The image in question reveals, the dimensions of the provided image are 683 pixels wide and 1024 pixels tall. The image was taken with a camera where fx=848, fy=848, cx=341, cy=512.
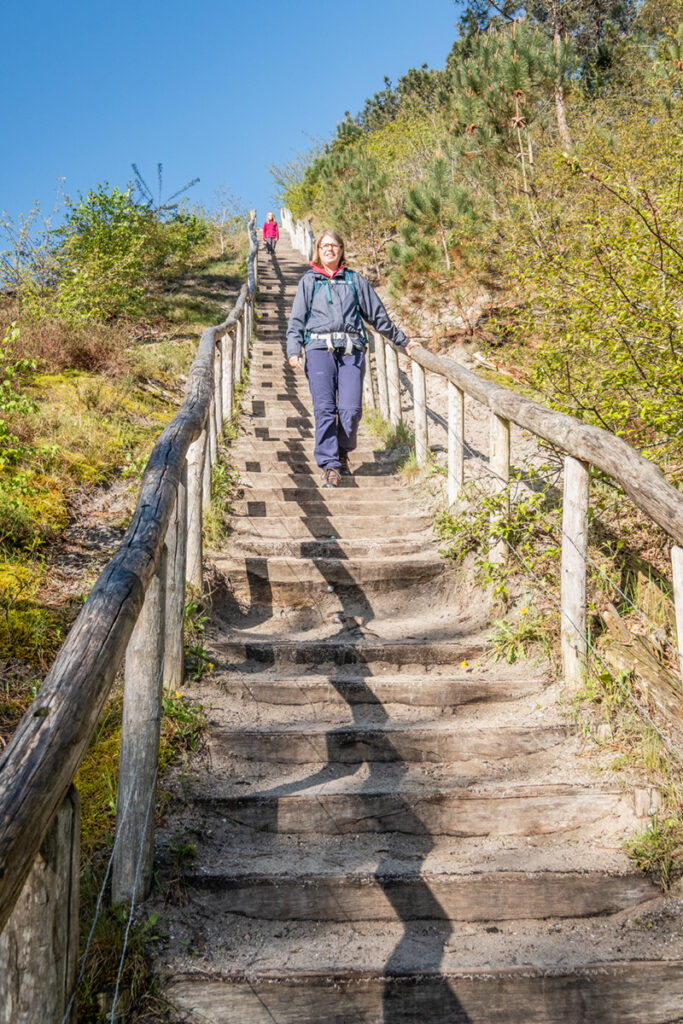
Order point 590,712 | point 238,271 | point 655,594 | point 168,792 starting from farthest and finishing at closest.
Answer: point 238,271 < point 655,594 < point 590,712 < point 168,792

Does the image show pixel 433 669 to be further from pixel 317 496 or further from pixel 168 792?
→ pixel 317 496

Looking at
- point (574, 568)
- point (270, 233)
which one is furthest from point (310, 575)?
point (270, 233)

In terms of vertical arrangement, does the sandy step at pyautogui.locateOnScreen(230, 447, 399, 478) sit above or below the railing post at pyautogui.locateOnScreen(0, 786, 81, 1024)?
above

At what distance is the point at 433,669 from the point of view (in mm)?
4156

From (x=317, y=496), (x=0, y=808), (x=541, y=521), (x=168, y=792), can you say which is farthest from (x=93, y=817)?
(x=317, y=496)

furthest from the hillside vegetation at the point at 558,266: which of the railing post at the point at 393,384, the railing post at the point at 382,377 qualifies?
the railing post at the point at 382,377

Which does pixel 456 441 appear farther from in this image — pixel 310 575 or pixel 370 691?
pixel 370 691

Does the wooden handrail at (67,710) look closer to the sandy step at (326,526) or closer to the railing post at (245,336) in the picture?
the sandy step at (326,526)

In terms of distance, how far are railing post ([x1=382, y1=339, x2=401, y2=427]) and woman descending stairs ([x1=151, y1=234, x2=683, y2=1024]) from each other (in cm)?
332

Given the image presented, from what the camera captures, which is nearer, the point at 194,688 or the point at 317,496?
the point at 194,688

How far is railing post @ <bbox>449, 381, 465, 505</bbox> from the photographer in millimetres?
5391

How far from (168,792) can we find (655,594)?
2417mm

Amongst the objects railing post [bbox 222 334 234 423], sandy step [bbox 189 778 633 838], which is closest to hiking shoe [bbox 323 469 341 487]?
railing post [bbox 222 334 234 423]

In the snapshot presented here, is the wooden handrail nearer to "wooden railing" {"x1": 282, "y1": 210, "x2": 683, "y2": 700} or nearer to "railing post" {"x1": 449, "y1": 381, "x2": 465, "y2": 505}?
"wooden railing" {"x1": 282, "y1": 210, "x2": 683, "y2": 700}
